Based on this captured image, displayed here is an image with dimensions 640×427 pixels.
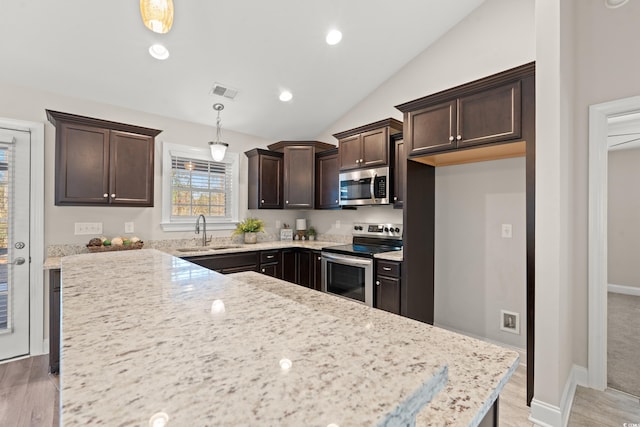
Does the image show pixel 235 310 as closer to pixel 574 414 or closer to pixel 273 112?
pixel 574 414

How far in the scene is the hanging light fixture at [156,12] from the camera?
4.78ft

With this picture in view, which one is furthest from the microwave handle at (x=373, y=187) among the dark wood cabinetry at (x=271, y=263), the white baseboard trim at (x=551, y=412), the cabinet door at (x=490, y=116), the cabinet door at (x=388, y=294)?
the white baseboard trim at (x=551, y=412)

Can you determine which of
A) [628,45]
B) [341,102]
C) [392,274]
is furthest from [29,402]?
[628,45]

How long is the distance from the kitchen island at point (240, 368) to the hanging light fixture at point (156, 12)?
132cm

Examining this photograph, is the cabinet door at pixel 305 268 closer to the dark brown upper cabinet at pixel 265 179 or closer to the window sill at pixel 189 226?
the dark brown upper cabinet at pixel 265 179

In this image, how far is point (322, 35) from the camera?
3.07 meters

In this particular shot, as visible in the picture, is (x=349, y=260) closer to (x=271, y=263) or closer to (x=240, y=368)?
(x=271, y=263)

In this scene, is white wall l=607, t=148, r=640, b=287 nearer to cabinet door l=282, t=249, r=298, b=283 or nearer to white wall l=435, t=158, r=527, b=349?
white wall l=435, t=158, r=527, b=349

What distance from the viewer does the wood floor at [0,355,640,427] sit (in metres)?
2.00

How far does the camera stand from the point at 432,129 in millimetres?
2709

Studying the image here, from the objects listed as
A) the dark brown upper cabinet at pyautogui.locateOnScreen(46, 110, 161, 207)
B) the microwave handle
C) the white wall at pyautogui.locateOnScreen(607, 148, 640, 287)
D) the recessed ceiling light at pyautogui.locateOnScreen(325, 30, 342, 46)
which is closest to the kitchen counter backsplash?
the dark brown upper cabinet at pyautogui.locateOnScreen(46, 110, 161, 207)

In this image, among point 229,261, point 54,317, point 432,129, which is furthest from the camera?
point 229,261

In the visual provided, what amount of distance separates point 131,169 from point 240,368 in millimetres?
3360

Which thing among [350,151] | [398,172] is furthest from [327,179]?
[398,172]
